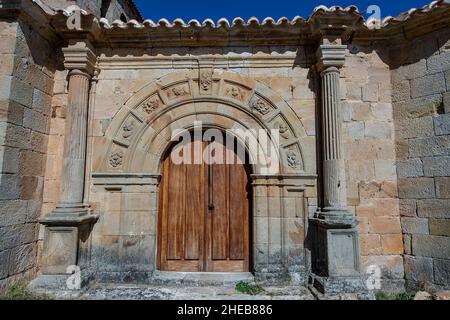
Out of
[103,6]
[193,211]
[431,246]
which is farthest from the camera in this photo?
[103,6]

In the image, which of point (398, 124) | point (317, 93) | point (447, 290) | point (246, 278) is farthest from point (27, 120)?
point (447, 290)

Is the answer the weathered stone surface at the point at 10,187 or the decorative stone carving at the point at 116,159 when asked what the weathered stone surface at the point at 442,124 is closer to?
the decorative stone carving at the point at 116,159

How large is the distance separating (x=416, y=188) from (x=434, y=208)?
31cm

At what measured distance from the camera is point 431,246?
12.1ft

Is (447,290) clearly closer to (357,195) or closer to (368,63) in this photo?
(357,195)

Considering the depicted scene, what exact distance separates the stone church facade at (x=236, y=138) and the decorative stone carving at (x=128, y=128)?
0.01 m

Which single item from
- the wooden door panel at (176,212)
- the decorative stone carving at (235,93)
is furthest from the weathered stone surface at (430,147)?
the wooden door panel at (176,212)

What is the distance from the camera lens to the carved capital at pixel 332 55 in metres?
3.84

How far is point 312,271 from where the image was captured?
3.78m

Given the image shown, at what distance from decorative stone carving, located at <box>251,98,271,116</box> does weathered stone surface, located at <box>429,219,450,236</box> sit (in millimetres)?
2547

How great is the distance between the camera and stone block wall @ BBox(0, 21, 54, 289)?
3418 mm

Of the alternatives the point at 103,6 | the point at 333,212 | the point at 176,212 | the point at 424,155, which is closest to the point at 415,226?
the point at 424,155

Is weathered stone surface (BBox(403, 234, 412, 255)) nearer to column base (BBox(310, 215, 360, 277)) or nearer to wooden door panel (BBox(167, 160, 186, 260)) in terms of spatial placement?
column base (BBox(310, 215, 360, 277))

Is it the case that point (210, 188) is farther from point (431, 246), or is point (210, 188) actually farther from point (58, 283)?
point (431, 246)
